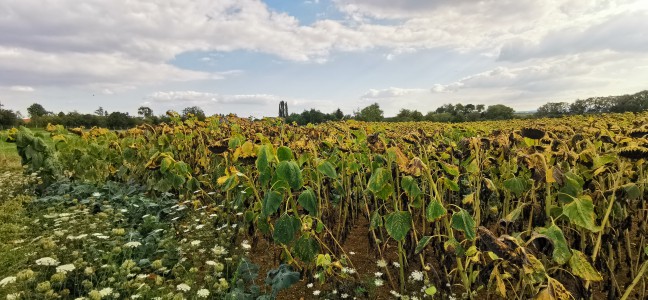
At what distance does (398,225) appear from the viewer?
8.70 feet

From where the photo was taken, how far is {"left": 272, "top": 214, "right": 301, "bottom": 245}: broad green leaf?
2.79m

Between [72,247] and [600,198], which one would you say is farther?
[72,247]

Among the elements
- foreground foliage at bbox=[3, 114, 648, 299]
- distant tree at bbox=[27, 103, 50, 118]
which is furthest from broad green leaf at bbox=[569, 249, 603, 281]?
distant tree at bbox=[27, 103, 50, 118]

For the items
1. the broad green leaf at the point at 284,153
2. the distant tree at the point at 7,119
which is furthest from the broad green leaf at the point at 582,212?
the distant tree at the point at 7,119

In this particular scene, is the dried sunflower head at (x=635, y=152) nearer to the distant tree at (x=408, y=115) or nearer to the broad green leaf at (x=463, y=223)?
the broad green leaf at (x=463, y=223)

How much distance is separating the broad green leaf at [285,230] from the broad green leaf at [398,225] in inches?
26.5

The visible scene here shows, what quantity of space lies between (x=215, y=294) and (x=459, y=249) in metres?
2.21

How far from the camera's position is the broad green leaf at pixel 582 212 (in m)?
2.10

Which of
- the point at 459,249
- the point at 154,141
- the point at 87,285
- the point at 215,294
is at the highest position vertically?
the point at 154,141

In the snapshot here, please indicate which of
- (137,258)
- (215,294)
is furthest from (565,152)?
(137,258)

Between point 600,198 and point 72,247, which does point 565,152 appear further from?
point 72,247

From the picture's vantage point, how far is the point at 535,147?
2902 mm

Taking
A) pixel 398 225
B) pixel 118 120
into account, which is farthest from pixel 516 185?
pixel 118 120

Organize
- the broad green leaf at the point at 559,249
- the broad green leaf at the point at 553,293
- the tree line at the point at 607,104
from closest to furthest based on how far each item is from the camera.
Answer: the broad green leaf at the point at 553,293, the broad green leaf at the point at 559,249, the tree line at the point at 607,104
